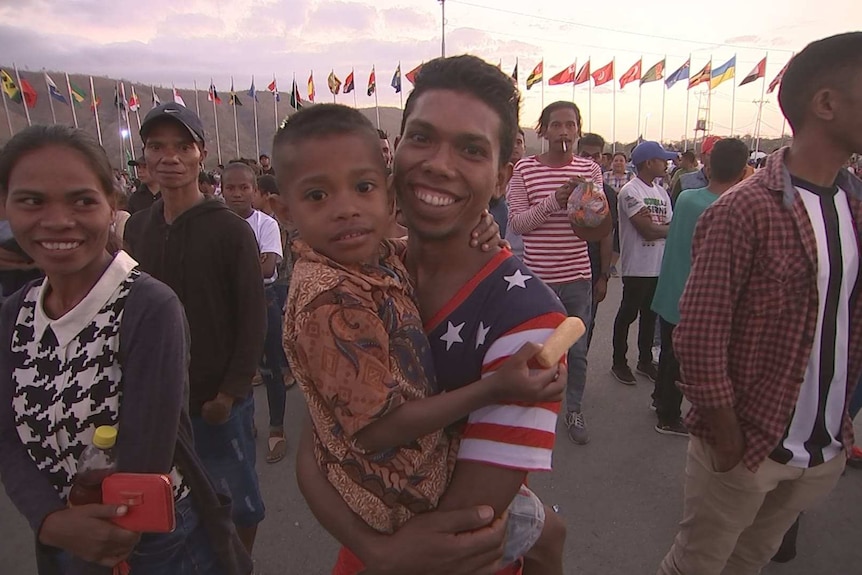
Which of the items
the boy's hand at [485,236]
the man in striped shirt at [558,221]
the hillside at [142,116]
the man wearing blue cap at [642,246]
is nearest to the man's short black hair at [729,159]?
the man in striped shirt at [558,221]

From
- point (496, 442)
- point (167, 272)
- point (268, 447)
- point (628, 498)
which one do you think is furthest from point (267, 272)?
point (496, 442)

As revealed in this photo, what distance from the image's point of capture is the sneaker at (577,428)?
148 inches

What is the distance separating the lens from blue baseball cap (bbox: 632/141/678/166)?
15.4ft

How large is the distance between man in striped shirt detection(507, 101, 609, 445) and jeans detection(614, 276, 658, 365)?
1021 mm

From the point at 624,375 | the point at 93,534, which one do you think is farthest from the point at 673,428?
the point at 93,534

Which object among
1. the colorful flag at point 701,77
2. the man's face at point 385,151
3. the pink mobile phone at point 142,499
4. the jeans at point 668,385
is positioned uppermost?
the colorful flag at point 701,77

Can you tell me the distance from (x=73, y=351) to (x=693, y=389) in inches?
75.2

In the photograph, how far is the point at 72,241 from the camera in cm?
145

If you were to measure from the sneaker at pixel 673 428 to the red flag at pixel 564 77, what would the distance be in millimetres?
22720

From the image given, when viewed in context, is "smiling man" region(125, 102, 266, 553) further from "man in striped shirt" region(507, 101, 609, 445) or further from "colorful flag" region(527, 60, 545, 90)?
"colorful flag" region(527, 60, 545, 90)

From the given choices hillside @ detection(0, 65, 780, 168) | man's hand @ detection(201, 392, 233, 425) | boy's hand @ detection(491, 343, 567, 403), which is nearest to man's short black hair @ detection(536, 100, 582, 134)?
man's hand @ detection(201, 392, 233, 425)

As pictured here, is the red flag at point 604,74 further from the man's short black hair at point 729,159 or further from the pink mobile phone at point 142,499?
the pink mobile phone at point 142,499

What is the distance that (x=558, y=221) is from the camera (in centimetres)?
364

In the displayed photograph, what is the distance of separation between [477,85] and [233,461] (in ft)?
6.84
